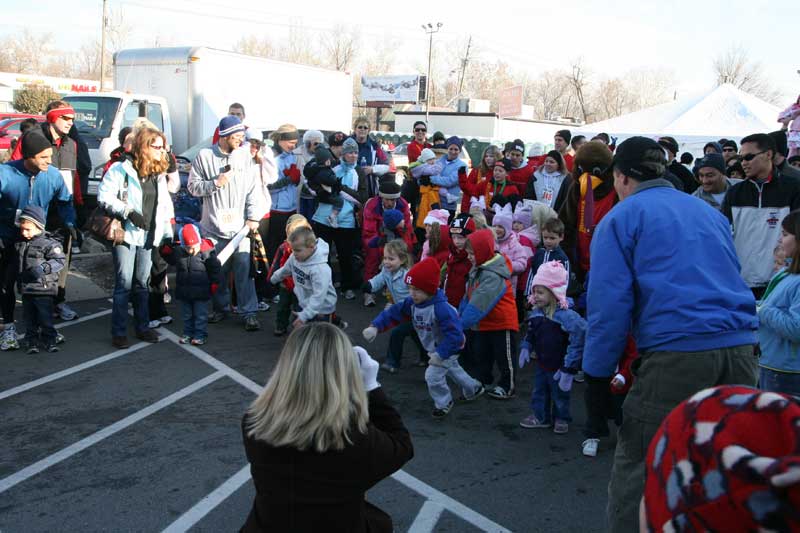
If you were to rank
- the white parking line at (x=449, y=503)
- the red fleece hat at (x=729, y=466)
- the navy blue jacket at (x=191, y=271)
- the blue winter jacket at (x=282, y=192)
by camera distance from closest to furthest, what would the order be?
the red fleece hat at (x=729, y=466), the white parking line at (x=449, y=503), the navy blue jacket at (x=191, y=271), the blue winter jacket at (x=282, y=192)

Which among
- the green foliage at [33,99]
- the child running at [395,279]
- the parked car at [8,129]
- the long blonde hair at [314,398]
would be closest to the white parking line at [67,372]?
the child running at [395,279]

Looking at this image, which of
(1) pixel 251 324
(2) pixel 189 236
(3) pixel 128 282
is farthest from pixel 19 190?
(1) pixel 251 324

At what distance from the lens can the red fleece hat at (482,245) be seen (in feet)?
20.1

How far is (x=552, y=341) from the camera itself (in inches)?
217

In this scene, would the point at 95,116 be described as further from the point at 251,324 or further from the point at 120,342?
the point at 120,342

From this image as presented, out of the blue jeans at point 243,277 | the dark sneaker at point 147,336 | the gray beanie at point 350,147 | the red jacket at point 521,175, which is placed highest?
the gray beanie at point 350,147

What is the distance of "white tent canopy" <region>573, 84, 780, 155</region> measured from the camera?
69.5ft

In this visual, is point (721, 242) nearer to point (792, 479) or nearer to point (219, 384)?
point (792, 479)

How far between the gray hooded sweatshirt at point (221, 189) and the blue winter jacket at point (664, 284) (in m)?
5.55

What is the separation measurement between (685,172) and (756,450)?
7658 millimetres

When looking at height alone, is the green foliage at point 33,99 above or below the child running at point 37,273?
above

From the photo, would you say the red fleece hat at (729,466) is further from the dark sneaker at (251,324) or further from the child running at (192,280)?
the dark sneaker at (251,324)

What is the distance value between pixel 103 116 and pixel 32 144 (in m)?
6.54

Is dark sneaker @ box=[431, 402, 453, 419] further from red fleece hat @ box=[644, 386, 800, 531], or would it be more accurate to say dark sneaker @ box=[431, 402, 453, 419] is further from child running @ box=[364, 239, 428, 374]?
red fleece hat @ box=[644, 386, 800, 531]
